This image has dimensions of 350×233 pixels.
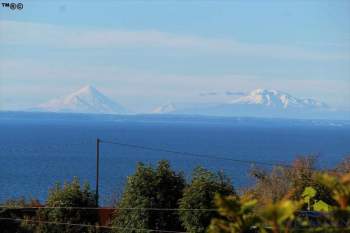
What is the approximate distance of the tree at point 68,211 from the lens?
69.4ft

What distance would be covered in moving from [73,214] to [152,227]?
2.25 meters

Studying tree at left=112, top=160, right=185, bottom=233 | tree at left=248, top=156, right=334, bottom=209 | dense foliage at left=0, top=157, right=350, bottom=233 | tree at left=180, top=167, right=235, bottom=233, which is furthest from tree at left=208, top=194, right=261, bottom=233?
tree at left=248, top=156, right=334, bottom=209

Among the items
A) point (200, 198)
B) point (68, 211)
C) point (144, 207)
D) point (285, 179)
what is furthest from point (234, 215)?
point (285, 179)

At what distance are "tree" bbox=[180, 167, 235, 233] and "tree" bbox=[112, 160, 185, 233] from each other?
0.57 metres

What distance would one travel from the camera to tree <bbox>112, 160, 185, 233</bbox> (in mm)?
21031

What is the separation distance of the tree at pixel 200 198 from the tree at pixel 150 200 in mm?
569

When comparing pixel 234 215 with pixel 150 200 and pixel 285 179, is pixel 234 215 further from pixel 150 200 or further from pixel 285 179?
pixel 285 179

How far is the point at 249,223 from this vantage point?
5.43 meters

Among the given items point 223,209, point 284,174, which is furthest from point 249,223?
point 284,174

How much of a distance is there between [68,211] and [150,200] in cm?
232

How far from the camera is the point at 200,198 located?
67.1 ft

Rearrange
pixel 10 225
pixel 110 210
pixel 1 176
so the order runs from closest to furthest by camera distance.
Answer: pixel 10 225 < pixel 110 210 < pixel 1 176

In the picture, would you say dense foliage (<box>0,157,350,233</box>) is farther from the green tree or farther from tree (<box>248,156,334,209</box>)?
tree (<box>248,156,334,209</box>)

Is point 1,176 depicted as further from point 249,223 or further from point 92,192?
point 249,223
